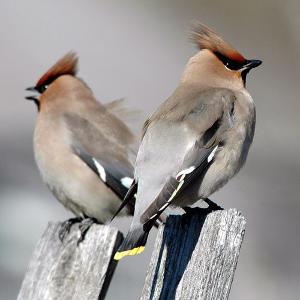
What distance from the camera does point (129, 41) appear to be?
1312 centimetres

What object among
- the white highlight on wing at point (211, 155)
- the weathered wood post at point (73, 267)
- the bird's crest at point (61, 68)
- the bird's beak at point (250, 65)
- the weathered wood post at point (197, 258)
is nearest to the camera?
the weathered wood post at point (197, 258)

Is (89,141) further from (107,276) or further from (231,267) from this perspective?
(231,267)

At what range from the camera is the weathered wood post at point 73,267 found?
137 inches

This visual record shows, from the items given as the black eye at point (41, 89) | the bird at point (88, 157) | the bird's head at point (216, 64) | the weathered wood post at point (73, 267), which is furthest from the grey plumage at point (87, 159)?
the weathered wood post at point (73, 267)

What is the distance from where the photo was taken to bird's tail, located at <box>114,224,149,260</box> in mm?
3529

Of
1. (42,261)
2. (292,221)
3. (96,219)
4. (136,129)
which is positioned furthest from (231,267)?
(292,221)

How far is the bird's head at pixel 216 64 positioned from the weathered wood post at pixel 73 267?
4.67 feet

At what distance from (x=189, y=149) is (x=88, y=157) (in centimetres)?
187

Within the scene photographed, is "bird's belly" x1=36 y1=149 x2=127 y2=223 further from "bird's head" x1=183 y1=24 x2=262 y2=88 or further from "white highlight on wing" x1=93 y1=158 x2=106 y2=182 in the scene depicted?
"bird's head" x1=183 y1=24 x2=262 y2=88

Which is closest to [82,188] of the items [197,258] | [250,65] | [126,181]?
[126,181]

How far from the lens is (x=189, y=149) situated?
407cm

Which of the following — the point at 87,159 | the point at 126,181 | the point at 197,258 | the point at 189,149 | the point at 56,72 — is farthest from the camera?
the point at 56,72

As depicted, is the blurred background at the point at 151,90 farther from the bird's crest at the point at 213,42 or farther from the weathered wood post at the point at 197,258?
the weathered wood post at the point at 197,258

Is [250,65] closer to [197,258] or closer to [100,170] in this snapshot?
[100,170]
